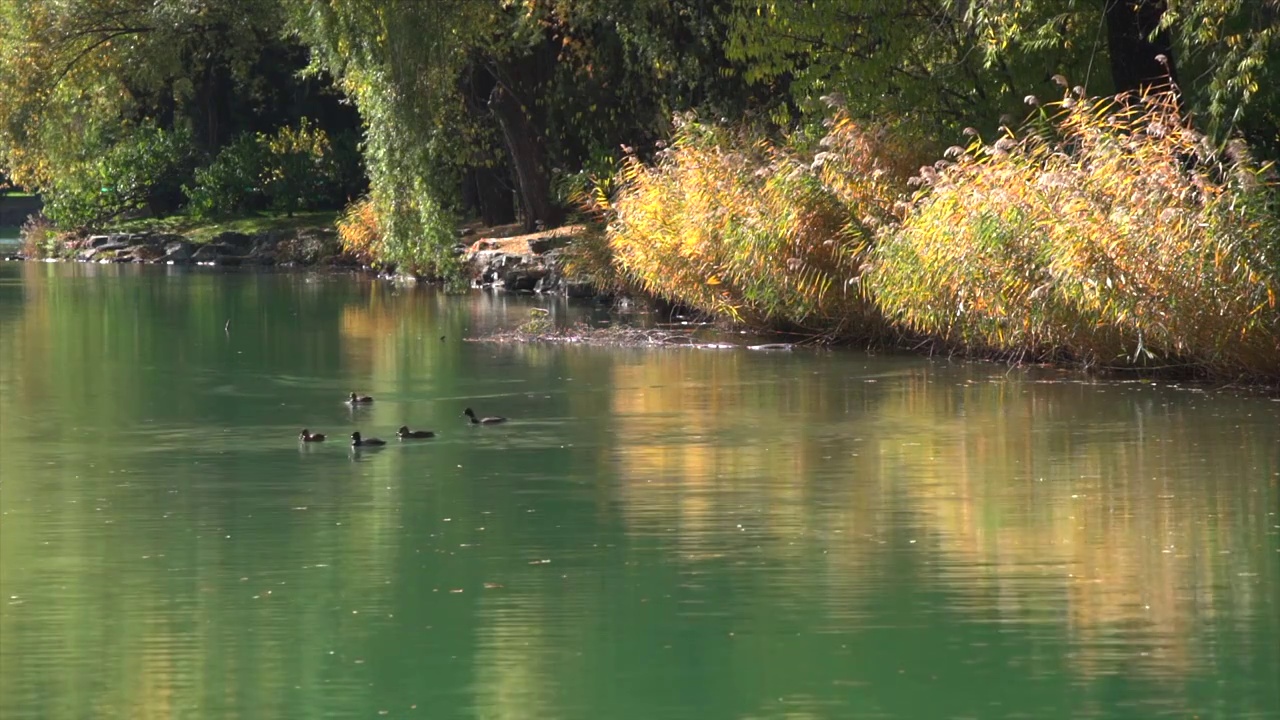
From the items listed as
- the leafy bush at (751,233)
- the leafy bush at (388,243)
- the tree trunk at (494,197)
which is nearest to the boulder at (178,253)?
the leafy bush at (388,243)

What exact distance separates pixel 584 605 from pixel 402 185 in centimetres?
1910

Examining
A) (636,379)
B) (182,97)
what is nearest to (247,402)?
(636,379)

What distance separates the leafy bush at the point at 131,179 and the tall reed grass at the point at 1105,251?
28856 millimetres

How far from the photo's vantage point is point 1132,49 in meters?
17.1

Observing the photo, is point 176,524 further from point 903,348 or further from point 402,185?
point 402,185

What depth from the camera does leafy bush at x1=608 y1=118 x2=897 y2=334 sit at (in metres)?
18.2

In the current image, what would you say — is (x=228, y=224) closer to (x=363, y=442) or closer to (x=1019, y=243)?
(x=1019, y=243)

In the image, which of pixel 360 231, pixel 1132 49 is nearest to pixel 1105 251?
→ pixel 1132 49

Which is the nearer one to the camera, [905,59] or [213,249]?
[905,59]

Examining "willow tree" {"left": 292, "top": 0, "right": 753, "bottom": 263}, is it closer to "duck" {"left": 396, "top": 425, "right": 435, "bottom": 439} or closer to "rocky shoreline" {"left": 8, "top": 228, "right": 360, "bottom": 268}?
"rocky shoreline" {"left": 8, "top": 228, "right": 360, "bottom": 268}

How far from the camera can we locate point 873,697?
6410mm

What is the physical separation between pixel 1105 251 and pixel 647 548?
22.0 ft

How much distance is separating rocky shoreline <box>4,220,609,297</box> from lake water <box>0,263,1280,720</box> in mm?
11891

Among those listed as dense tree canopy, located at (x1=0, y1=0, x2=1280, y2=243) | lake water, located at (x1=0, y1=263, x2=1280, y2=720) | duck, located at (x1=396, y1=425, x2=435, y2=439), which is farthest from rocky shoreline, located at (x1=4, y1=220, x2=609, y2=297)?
duck, located at (x1=396, y1=425, x2=435, y2=439)
